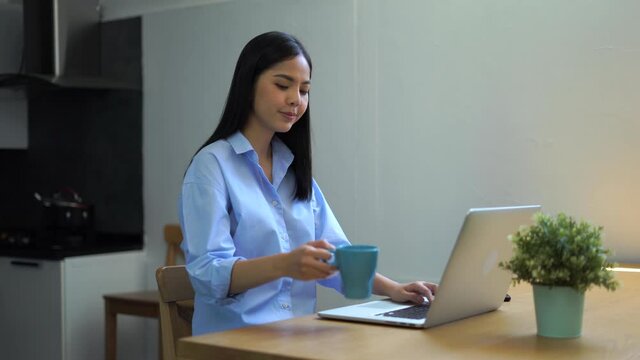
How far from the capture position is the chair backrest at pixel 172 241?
407 centimetres

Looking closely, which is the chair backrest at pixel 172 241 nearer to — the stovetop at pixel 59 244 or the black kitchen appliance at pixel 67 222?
the stovetop at pixel 59 244

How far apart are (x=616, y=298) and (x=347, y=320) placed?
2.25 feet

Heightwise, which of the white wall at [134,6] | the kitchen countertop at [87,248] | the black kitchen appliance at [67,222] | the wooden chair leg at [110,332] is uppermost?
the white wall at [134,6]

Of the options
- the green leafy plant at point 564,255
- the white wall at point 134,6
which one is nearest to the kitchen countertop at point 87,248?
the white wall at point 134,6

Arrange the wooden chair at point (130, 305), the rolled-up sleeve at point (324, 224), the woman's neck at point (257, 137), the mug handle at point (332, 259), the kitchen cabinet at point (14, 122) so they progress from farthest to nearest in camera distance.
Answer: the kitchen cabinet at point (14, 122)
the wooden chair at point (130, 305)
the rolled-up sleeve at point (324, 224)
the woman's neck at point (257, 137)
the mug handle at point (332, 259)

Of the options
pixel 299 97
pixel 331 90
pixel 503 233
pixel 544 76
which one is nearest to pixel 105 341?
pixel 331 90

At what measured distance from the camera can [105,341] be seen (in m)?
3.92

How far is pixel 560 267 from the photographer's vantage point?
140 cm

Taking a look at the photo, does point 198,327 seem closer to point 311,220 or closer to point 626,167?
point 311,220

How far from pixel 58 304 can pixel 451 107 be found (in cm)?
190

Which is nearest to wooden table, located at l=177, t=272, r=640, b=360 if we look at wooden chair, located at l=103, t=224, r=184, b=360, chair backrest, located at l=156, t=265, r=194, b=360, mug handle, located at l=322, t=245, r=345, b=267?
mug handle, located at l=322, t=245, r=345, b=267

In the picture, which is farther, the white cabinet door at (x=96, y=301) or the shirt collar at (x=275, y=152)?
the white cabinet door at (x=96, y=301)

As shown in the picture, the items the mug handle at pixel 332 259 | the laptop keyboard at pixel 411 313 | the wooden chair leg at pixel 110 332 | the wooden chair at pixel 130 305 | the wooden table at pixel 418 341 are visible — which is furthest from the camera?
the wooden chair leg at pixel 110 332

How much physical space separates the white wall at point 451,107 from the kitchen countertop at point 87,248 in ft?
2.34
